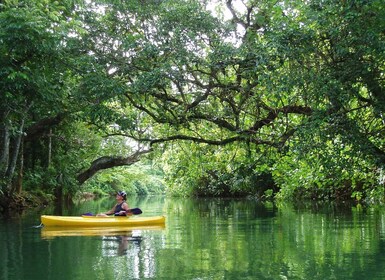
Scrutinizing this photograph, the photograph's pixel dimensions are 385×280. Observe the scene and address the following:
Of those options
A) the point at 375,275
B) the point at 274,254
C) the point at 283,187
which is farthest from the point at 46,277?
the point at 283,187

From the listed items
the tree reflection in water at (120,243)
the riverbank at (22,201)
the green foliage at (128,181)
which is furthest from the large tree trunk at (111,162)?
the tree reflection in water at (120,243)

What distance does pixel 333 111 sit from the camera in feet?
34.8

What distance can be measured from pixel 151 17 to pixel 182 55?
178cm

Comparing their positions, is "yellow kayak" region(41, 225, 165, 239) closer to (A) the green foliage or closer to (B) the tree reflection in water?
(B) the tree reflection in water

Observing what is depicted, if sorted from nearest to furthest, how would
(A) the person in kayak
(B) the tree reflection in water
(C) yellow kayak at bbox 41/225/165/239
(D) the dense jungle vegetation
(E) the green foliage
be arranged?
(B) the tree reflection in water, (D) the dense jungle vegetation, (C) yellow kayak at bbox 41/225/165/239, (A) the person in kayak, (E) the green foliage

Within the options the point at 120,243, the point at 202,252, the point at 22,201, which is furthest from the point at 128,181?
the point at 202,252

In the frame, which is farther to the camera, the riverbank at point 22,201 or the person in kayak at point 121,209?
the riverbank at point 22,201

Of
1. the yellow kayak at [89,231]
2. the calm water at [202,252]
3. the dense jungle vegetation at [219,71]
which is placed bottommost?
the calm water at [202,252]

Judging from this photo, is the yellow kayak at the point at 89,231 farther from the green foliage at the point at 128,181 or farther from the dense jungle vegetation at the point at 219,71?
the green foliage at the point at 128,181

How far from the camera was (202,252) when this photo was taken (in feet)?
27.2

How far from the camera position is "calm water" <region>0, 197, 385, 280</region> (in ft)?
21.5

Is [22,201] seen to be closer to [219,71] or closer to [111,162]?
[111,162]

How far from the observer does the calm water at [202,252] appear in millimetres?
6539

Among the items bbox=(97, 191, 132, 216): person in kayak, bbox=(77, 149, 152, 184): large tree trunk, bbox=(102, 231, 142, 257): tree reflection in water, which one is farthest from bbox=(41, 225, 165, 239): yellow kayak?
bbox=(77, 149, 152, 184): large tree trunk
